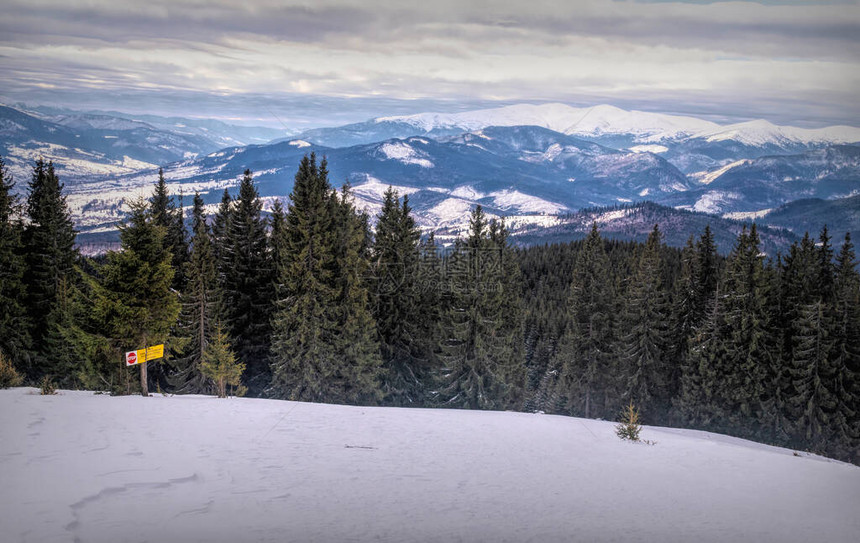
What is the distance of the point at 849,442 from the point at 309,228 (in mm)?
42269

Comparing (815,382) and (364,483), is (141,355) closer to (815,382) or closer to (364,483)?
(364,483)

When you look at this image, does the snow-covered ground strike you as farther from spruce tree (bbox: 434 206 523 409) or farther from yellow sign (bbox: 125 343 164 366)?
spruce tree (bbox: 434 206 523 409)

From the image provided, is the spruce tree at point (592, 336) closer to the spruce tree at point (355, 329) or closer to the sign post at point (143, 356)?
the spruce tree at point (355, 329)

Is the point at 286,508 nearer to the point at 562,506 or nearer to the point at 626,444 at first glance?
the point at 562,506

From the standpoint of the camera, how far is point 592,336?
47.5 meters

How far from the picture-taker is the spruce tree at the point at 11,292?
3050 centimetres

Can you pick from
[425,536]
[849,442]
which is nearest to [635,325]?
[849,442]

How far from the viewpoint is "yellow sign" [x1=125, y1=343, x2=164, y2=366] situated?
1828 cm

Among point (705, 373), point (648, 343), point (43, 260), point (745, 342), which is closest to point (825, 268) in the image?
point (745, 342)

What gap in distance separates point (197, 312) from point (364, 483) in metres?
25.4

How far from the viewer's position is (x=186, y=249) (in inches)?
1522

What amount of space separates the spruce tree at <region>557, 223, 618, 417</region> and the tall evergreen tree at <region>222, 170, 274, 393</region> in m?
26.2

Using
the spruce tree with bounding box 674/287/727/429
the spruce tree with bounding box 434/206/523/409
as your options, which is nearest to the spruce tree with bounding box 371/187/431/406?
the spruce tree with bounding box 434/206/523/409

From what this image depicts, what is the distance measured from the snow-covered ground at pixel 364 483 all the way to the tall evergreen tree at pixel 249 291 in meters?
19.5
